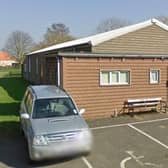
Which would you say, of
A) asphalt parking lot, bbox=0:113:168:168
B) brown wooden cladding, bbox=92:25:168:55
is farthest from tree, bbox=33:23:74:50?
asphalt parking lot, bbox=0:113:168:168

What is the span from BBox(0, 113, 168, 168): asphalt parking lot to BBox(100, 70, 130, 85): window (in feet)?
6.27

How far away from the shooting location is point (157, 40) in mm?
16969

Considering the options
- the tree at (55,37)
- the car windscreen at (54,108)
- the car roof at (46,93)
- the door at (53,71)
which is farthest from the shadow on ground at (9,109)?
the tree at (55,37)

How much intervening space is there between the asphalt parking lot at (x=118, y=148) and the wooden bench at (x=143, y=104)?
1403mm

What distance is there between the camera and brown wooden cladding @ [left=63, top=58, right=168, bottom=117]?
1154cm

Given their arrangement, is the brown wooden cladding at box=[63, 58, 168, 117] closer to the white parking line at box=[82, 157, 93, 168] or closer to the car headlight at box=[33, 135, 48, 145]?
the white parking line at box=[82, 157, 93, 168]

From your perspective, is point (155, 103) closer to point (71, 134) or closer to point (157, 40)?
point (157, 40)

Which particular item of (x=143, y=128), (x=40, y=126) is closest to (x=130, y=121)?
(x=143, y=128)

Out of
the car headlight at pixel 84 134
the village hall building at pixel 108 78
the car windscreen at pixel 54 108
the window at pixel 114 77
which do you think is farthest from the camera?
the window at pixel 114 77

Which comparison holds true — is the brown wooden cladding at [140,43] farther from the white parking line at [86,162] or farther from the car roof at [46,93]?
the white parking line at [86,162]

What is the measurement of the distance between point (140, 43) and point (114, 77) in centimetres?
498

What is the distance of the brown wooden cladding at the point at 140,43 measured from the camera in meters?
15.5

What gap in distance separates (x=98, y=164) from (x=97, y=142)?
1.78 meters

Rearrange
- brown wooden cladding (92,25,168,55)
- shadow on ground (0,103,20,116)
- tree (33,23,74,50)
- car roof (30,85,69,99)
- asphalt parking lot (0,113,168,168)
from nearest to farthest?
asphalt parking lot (0,113,168,168) < car roof (30,85,69,99) < shadow on ground (0,103,20,116) < brown wooden cladding (92,25,168,55) < tree (33,23,74,50)
